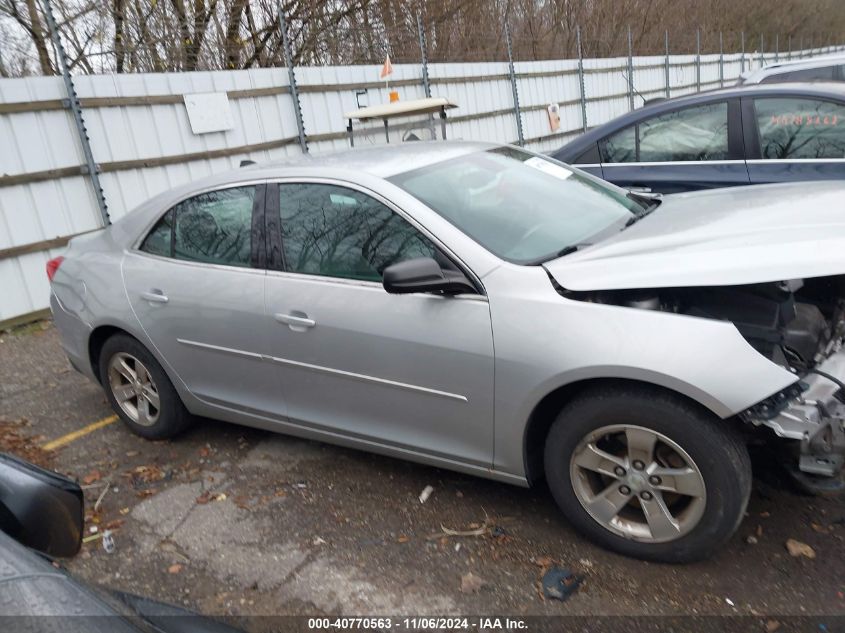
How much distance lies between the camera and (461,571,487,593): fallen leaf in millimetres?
2680

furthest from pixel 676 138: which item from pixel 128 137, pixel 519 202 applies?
pixel 128 137

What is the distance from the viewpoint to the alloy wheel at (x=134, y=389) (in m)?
4.05

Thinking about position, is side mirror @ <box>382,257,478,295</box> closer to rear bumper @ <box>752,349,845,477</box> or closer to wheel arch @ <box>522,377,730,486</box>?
wheel arch @ <box>522,377,730,486</box>

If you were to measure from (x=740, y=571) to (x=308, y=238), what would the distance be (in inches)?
89.7

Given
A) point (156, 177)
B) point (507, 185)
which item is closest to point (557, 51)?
point (156, 177)

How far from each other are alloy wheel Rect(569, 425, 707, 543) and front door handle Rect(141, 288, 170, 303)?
2.29 metres

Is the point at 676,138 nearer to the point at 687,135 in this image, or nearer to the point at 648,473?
the point at 687,135

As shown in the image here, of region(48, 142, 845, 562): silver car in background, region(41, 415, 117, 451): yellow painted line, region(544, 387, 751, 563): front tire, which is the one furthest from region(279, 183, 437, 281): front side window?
region(41, 415, 117, 451): yellow painted line

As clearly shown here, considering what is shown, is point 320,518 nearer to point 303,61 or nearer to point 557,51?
point 303,61

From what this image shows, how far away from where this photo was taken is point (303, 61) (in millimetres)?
12703

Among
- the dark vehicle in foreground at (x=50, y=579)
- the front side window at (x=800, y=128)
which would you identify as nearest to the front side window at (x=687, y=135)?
the front side window at (x=800, y=128)

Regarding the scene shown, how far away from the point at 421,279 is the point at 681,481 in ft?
3.96

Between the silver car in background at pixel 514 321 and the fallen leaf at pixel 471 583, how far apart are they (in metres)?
0.41

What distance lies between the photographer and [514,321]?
8.78ft
